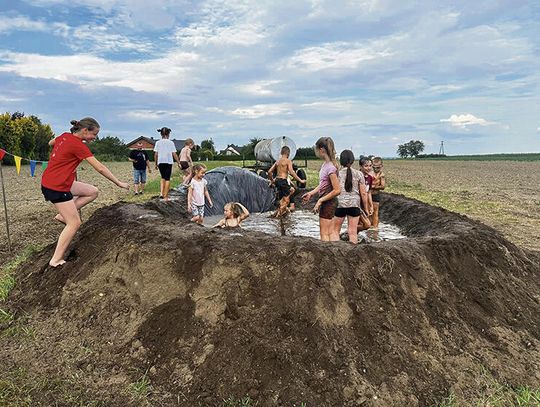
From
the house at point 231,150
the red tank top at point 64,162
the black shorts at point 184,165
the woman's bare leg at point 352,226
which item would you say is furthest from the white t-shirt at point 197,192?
the house at point 231,150

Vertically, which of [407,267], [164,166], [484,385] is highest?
[164,166]

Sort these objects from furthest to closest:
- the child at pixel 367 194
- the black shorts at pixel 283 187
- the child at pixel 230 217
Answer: the black shorts at pixel 283 187 < the child at pixel 230 217 < the child at pixel 367 194

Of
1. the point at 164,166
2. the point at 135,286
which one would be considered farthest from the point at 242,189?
the point at 135,286

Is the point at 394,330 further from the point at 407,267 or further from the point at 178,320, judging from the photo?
the point at 178,320

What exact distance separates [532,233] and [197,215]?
7173mm

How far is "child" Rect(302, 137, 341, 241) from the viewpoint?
577cm

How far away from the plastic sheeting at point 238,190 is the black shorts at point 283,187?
1632mm

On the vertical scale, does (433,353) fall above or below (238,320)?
below

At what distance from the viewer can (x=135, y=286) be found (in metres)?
4.57

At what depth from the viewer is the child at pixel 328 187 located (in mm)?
5773

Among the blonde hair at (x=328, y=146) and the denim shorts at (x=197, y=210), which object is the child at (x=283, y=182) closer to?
the denim shorts at (x=197, y=210)

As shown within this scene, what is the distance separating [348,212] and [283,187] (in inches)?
200

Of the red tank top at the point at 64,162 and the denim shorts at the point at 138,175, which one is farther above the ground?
the red tank top at the point at 64,162

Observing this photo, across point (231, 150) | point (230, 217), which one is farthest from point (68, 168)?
point (231, 150)
